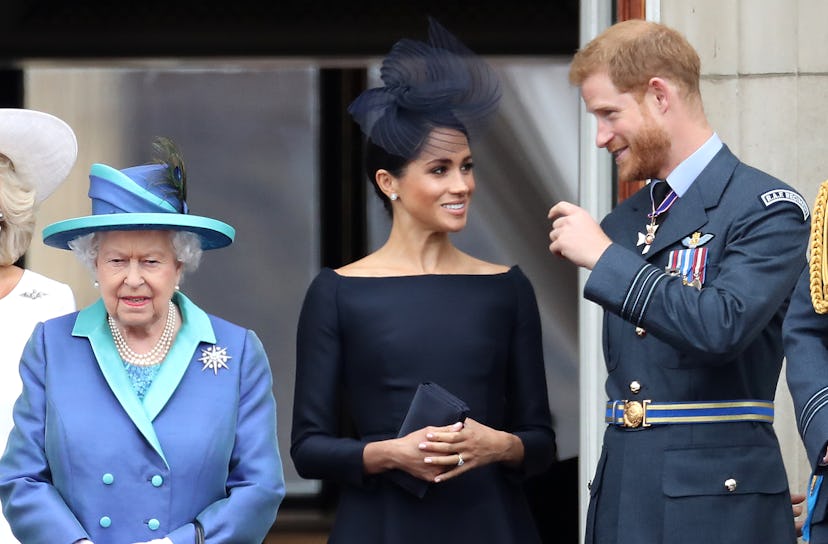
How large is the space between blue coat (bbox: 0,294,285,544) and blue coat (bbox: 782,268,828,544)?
113cm

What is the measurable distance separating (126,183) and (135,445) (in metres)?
0.57

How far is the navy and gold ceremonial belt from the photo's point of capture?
349 cm

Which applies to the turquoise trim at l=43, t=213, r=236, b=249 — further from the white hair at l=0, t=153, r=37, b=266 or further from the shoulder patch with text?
the shoulder patch with text

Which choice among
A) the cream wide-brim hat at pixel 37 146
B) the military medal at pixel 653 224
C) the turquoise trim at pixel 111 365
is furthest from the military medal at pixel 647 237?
the cream wide-brim hat at pixel 37 146

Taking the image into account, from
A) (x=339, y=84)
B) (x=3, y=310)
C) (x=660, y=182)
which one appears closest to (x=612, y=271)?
(x=660, y=182)

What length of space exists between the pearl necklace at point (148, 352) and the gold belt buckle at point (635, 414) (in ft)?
3.29

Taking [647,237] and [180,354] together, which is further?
[647,237]

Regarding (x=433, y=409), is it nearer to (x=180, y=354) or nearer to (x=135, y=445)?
(x=180, y=354)

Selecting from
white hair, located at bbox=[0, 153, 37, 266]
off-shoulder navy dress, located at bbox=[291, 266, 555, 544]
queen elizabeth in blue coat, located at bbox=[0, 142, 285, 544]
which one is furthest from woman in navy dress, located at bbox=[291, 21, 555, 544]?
white hair, located at bbox=[0, 153, 37, 266]

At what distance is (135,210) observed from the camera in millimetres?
3541

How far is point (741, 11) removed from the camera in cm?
472

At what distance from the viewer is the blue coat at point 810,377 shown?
10.0ft

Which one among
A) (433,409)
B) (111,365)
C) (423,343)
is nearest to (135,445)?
(111,365)

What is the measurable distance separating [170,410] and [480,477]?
0.85 metres
